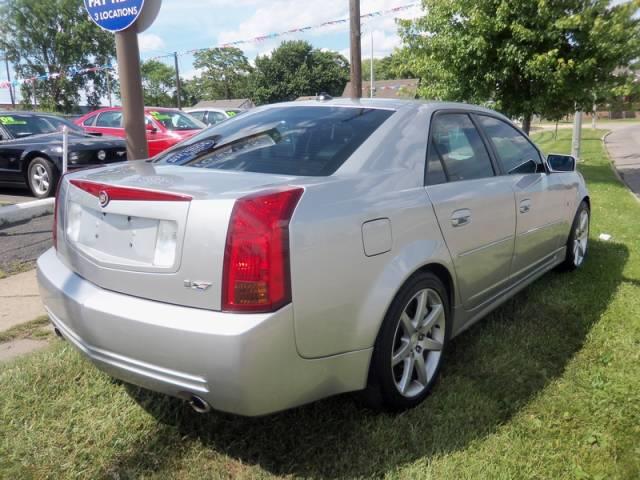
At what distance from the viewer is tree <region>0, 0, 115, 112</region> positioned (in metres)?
63.7

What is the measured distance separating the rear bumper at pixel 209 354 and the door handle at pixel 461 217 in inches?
37.4

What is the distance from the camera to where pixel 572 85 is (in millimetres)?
10820

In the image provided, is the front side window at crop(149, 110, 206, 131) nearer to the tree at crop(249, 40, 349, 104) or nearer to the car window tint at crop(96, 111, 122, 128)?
the car window tint at crop(96, 111, 122, 128)

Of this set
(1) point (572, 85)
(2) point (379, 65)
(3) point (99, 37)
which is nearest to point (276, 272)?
(1) point (572, 85)

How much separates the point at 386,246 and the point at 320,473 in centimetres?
100

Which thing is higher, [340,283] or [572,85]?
[572,85]

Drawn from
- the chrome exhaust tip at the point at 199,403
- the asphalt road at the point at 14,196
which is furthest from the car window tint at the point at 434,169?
the asphalt road at the point at 14,196

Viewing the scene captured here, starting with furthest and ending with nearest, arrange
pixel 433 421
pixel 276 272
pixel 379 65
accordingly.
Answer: pixel 379 65 → pixel 433 421 → pixel 276 272

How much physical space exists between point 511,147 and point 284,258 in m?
2.64

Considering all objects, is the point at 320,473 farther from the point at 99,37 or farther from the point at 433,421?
the point at 99,37

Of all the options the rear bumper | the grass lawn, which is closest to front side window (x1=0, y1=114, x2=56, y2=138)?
the grass lawn

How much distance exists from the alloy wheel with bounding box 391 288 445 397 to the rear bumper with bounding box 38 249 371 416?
33 cm

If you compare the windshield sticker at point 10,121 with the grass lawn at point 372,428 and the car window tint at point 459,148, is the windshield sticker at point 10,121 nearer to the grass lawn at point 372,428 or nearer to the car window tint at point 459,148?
the grass lawn at point 372,428

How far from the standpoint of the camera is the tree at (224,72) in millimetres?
92312
